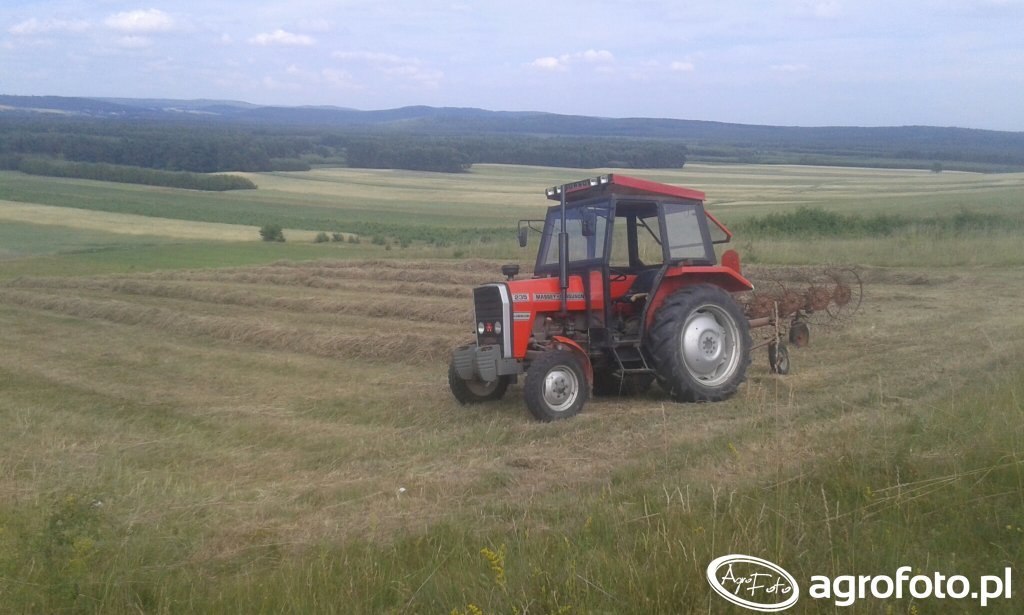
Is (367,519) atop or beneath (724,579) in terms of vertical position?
beneath

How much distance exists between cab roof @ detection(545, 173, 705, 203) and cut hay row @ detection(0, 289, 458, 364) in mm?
3627

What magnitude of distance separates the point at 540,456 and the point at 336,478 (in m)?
1.43

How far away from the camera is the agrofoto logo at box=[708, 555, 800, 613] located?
3.59m

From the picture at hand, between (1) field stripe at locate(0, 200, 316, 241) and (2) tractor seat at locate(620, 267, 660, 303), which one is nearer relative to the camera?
(2) tractor seat at locate(620, 267, 660, 303)

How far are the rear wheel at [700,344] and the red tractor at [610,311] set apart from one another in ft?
0.04

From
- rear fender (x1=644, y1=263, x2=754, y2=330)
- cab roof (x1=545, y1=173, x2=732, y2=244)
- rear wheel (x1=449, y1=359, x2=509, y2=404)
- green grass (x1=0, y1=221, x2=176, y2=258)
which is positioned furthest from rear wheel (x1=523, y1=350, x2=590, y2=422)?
green grass (x1=0, y1=221, x2=176, y2=258)

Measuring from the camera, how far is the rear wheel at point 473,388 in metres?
9.20

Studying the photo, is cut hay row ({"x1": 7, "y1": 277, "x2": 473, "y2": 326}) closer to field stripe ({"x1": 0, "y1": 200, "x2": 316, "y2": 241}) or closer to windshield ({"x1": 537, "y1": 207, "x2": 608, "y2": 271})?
windshield ({"x1": 537, "y1": 207, "x2": 608, "y2": 271})

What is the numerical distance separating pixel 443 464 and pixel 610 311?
2.88 metres

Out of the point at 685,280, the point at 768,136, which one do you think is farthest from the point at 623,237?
the point at 768,136

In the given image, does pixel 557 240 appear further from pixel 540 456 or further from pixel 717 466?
pixel 717 466

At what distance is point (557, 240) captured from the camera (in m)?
9.23

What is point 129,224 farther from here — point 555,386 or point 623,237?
point 555,386

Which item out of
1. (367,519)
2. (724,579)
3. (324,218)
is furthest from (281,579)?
(324,218)
